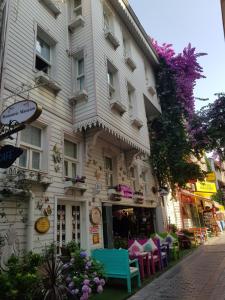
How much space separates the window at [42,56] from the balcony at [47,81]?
908 mm

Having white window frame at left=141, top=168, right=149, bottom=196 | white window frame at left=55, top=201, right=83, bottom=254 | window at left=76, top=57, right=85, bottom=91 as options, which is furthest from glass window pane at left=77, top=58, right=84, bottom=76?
white window frame at left=141, top=168, right=149, bottom=196

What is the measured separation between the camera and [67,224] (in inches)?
320

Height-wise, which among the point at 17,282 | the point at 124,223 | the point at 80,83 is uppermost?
the point at 80,83

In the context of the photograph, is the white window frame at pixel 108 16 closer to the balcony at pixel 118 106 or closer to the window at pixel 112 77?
the window at pixel 112 77

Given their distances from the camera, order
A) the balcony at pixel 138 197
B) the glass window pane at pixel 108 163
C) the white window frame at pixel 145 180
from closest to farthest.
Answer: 1. the glass window pane at pixel 108 163
2. the balcony at pixel 138 197
3. the white window frame at pixel 145 180

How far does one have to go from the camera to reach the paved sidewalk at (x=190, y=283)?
6.30 m

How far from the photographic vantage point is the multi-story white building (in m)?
6.79

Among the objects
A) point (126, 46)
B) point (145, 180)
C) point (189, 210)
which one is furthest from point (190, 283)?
point (189, 210)

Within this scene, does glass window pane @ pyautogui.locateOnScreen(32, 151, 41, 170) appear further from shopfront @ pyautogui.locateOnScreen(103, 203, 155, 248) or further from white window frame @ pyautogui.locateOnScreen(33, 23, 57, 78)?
shopfront @ pyautogui.locateOnScreen(103, 203, 155, 248)

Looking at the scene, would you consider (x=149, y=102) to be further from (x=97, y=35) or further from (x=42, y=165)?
(x=42, y=165)

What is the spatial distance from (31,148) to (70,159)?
1666 mm

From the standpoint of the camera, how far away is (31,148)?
24.1 feet

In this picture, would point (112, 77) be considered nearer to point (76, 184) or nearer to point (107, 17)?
point (107, 17)

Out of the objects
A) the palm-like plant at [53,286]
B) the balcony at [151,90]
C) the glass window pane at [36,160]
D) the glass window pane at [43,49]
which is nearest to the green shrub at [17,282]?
the palm-like plant at [53,286]
